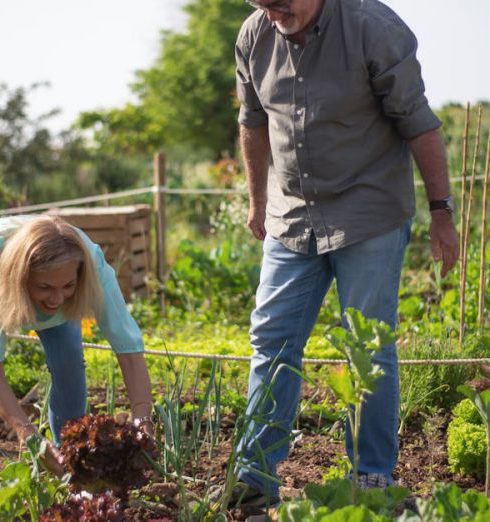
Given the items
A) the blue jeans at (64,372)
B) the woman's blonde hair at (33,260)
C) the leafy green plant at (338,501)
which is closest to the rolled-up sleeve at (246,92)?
the woman's blonde hair at (33,260)

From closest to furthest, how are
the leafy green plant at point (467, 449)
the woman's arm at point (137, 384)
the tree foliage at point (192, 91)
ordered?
the woman's arm at point (137, 384) → the leafy green plant at point (467, 449) → the tree foliage at point (192, 91)

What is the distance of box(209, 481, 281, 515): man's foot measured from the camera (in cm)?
301

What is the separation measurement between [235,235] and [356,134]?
500 cm

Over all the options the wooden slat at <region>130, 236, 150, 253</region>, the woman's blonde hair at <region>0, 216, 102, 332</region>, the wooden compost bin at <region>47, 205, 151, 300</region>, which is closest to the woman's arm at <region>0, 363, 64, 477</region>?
the woman's blonde hair at <region>0, 216, 102, 332</region>

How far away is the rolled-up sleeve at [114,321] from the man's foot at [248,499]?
1.65 feet

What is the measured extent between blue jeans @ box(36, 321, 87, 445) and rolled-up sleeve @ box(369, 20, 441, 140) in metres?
1.32

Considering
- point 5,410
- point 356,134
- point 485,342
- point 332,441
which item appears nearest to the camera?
point 5,410

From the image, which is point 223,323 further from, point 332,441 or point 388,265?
point 388,265

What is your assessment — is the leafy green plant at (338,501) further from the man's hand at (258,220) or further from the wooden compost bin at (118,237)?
the wooden compost bin at (118,237)

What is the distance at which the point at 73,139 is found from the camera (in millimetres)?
17703

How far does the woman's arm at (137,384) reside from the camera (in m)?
3.06

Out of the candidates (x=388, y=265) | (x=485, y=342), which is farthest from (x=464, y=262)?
(x=388, y=265)

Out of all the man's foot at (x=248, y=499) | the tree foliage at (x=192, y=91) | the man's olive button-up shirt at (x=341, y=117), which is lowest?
the man's foot at (x=248, y=499)

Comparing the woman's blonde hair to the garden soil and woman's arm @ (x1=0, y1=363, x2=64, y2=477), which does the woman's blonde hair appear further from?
the garden soil
